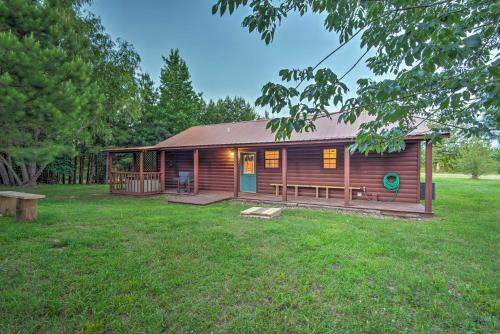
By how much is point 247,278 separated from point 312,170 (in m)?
6.76

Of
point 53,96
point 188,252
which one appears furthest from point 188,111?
point 188,252

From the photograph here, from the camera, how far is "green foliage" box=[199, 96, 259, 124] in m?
27.8

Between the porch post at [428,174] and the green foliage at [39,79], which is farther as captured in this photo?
the porch post at [428,174]

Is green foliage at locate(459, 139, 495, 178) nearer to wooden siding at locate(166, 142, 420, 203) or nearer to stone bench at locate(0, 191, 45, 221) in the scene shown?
wooden siding at locate(166, 142, 420, 203)

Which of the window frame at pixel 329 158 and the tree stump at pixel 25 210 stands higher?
the window frame at pixel 329 158

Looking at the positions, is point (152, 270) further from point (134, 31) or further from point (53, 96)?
point (134, 31)

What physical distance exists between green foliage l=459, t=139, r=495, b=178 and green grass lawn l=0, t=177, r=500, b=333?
2277 cm

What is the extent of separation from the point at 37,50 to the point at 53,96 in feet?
3.04

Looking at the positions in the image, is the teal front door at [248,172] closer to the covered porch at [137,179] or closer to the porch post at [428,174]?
the covered porch at [137,179]

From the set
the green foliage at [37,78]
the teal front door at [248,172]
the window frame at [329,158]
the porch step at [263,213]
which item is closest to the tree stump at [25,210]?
the green foliage at [37,78]

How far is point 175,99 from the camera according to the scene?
23.0 meters

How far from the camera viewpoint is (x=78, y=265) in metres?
3.17

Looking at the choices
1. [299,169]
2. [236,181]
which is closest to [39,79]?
[236,181]

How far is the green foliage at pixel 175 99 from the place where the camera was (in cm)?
2075
